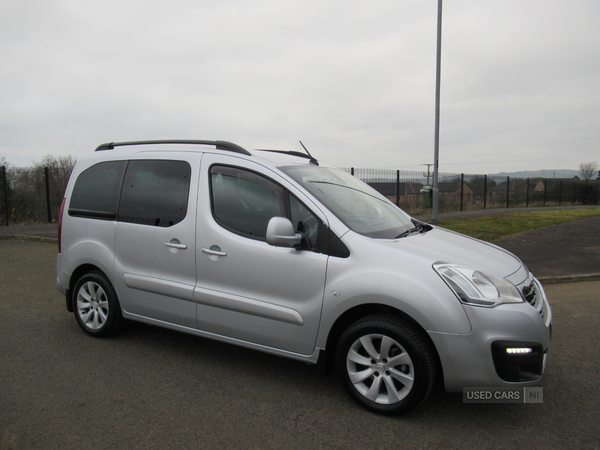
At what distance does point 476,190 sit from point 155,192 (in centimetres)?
2498

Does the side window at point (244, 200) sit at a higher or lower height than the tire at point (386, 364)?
higher

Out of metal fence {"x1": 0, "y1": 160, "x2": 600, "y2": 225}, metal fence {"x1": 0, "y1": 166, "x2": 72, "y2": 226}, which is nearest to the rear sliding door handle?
metal fence {"x1": 0, "y1": 160, "x2": 600, "y2": 225}

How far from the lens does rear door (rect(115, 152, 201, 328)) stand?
12.2 ft

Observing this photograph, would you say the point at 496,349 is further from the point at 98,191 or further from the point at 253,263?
the point at 98,191

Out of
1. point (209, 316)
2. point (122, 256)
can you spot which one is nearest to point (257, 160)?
point (209, 316)

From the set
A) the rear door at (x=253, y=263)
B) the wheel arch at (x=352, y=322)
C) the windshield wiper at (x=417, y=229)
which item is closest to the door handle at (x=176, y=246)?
the rear door at (x=253, y=263)

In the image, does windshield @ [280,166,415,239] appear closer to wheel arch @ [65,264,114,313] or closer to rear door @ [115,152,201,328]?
rear door @ [115,152,201,328]

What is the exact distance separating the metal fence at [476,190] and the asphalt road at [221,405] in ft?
26.5

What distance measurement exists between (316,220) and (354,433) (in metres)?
1.47

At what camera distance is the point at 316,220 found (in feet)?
10.6

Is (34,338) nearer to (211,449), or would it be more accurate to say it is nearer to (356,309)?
(211,449)

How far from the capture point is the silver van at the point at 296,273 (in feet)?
9.11

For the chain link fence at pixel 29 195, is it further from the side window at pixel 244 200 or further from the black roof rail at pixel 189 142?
the side window at pixel 244 200

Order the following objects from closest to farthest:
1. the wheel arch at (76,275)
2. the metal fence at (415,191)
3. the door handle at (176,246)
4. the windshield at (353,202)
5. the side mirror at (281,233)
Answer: the side mirror at (281,233)
the windshield at (353,202)
the door handle at (176,246)
the wheel arch at (76,275)
the metal fence at (415,191)
